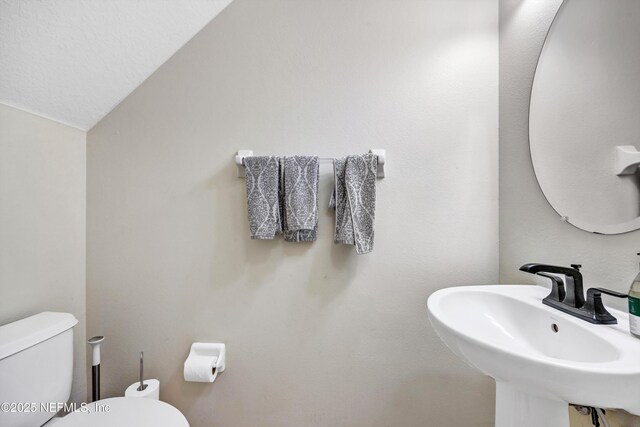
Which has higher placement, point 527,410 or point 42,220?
point 42,220

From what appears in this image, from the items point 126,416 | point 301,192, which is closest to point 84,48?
point 301,192

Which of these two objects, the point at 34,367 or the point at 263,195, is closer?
the point at 34,367

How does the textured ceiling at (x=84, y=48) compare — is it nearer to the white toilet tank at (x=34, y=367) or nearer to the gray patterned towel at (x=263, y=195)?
the gray patterned towel at (x=263, y=195)

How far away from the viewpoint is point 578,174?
2.48 ft

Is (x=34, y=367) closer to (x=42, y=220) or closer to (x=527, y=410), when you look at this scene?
(x=42, y=220)

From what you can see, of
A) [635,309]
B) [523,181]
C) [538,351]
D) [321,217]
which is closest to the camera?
[635,309]

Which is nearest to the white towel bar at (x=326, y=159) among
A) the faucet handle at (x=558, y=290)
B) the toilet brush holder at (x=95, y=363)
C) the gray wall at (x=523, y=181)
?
the gray wall at (x=523, y=181)

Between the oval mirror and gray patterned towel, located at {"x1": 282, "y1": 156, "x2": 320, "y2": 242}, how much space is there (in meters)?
0.83

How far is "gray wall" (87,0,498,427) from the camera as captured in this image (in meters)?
1.04

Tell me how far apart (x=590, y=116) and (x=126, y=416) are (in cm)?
177

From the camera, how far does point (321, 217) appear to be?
3.48 feet

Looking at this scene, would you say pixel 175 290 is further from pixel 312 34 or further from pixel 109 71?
pixel 312 34

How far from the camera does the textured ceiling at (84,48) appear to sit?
79 centimetres

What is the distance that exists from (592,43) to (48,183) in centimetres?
197
